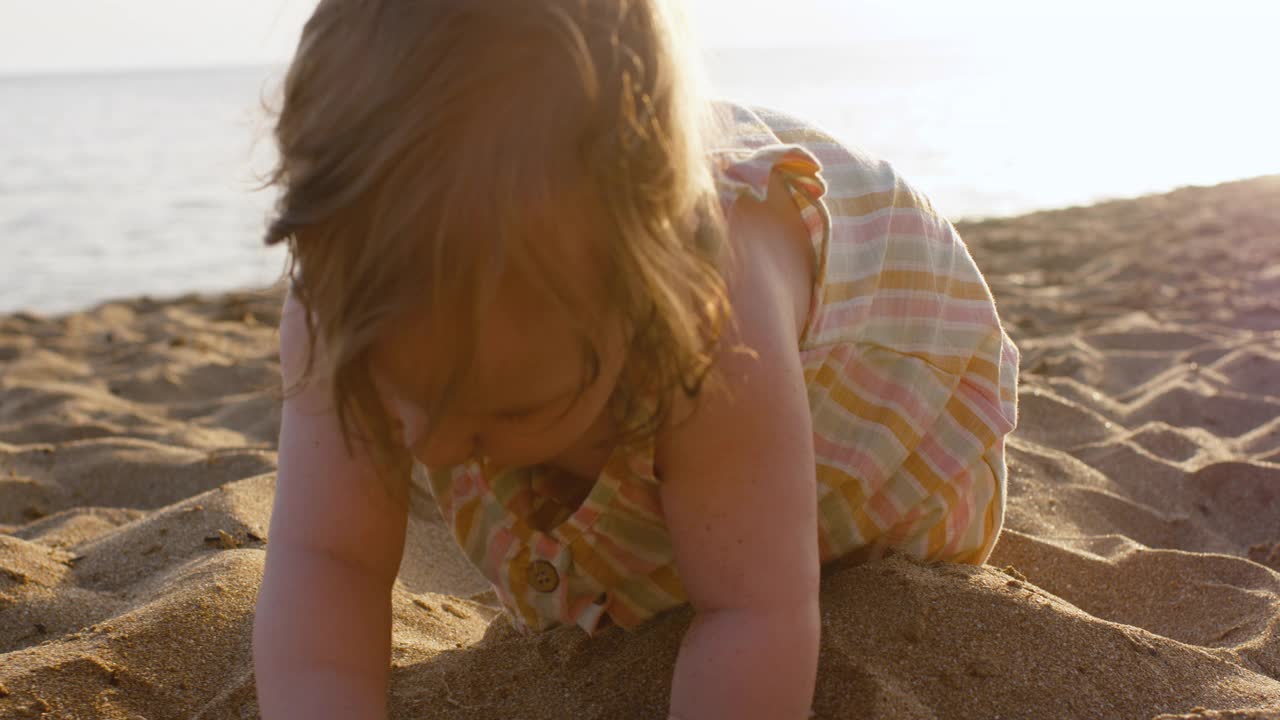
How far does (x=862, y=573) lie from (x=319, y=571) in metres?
0.75

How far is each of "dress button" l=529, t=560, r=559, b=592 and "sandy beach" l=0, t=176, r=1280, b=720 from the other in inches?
5.2

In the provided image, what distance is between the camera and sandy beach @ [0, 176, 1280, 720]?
4.92 ft

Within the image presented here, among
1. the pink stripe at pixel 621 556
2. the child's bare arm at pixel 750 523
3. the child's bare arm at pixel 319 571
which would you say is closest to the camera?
the child's bare arm at pixel 750 523

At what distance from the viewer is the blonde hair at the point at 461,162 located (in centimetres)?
96

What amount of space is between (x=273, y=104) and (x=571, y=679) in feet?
2.83

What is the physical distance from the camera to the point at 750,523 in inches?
47.4

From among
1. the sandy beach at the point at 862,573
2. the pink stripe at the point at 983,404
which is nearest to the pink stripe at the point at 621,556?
the sandy beach at the point at 862,573

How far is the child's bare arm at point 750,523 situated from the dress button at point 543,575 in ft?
1.03

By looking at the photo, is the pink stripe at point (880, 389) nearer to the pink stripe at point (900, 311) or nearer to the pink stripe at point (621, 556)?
the pink stripe at point (900, 311)

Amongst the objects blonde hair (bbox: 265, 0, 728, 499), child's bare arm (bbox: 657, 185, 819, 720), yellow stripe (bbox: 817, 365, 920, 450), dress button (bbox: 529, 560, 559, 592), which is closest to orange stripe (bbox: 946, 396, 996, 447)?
yellow stripe (bbox: 817, 365, 920, 450)

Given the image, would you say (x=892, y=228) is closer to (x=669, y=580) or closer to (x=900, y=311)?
(x=900, y=311)

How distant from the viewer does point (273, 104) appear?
1.10 m

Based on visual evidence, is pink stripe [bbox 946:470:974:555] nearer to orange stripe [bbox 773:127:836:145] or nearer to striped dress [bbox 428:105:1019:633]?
striped dress [bbox 428:105:1019:633]

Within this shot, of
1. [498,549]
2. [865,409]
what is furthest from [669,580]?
[865,409]
